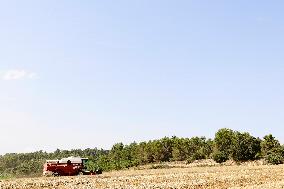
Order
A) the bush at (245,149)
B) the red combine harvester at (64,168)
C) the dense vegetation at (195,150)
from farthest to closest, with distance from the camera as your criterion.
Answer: the bush at (245,149) < the dense vegetation at (195,150) < the red combine harvester at (64,168)

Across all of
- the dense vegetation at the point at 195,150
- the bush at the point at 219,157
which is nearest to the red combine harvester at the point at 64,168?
the dense vegetation at the point at 195,150

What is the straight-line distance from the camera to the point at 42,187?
37031 mm

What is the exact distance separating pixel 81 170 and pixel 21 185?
16.7 metres

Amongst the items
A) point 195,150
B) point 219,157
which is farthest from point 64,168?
point 195,150

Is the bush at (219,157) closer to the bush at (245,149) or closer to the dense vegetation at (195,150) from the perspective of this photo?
the dense vegetation at (195,150)

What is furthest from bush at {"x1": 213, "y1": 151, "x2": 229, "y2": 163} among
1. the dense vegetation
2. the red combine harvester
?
the red combine harvester

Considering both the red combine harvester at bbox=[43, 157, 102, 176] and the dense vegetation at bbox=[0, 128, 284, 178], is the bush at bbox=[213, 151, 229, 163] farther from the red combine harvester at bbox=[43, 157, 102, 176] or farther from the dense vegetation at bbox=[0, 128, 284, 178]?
the red combine harvester at bbox=[43, 157, 102, 176]

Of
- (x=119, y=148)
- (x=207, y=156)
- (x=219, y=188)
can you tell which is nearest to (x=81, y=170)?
(x=219, y=188)

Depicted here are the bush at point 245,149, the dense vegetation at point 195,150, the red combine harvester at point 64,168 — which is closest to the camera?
the red combine harvester at point 64,168

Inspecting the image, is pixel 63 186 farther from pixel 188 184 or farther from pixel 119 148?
pixel 119 148

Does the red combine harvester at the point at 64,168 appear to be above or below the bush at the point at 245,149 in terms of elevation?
below

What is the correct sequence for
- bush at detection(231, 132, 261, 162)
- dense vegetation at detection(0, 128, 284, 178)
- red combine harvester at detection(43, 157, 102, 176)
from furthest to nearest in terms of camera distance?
1. bush at detection(231, 132, 261, 162)
2. dense vegetation at detection(0, 128, 284, 178)
3. red combine harvester at detection(43, 157, 102, 176)

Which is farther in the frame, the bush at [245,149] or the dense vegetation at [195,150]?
the bush at [245,149]

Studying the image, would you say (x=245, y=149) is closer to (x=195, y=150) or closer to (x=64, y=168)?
(x=195, y=150)
